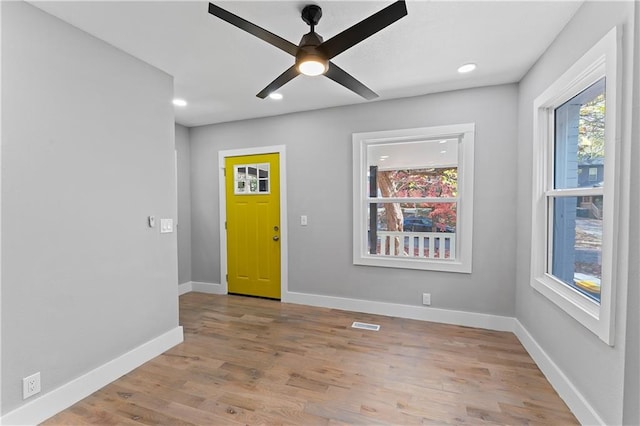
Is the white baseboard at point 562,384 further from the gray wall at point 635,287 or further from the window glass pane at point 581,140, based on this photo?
the window glass pane at point 581,140

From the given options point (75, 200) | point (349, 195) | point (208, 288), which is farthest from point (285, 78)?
point (208, 288)

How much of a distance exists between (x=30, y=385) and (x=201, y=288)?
2.77 m

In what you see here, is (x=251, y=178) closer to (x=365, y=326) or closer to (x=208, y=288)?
(x=208, y=288)

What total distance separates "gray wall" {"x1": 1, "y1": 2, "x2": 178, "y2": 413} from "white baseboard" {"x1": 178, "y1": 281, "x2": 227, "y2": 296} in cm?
168

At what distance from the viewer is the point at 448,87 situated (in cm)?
306

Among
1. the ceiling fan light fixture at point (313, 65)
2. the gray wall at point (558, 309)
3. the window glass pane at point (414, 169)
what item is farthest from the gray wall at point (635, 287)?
the window glass pane at point (414, 169)

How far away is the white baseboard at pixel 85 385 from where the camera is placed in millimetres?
1732

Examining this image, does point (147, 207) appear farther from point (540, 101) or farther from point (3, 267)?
point (540, 101)

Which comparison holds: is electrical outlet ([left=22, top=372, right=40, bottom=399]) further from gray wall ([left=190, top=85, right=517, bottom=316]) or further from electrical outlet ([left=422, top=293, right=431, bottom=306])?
electrical outlet ([left=422, top=293, right=431, bottom=306])

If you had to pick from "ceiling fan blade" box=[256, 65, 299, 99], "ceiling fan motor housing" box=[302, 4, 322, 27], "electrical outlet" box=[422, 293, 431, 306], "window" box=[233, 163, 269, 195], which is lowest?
"electrical outlet" box=[422, 293, 431, 306]

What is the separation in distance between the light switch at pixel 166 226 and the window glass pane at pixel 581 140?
335 centimetres

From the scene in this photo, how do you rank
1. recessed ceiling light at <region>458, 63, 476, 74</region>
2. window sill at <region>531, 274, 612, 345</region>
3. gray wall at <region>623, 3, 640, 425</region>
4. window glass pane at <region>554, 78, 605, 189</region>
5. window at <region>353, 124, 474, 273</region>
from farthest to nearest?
window at <region>353, 124, 474, 273</region> → recessed ceiling light at <region>458, 63, 476, 74</region> → window glass pane at <region>554, 78, 605, 189</region> → window sill at <region>531, 274, 612, 345</region> → gray wall at <region>623, 3, 640, 425</region>

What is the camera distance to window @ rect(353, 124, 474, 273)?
319 cm

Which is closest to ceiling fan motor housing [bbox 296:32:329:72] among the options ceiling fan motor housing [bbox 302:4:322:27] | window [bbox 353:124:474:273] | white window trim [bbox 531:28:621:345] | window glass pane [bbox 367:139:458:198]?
ceiling fan motor housing [bbox 302:4:322:27]
